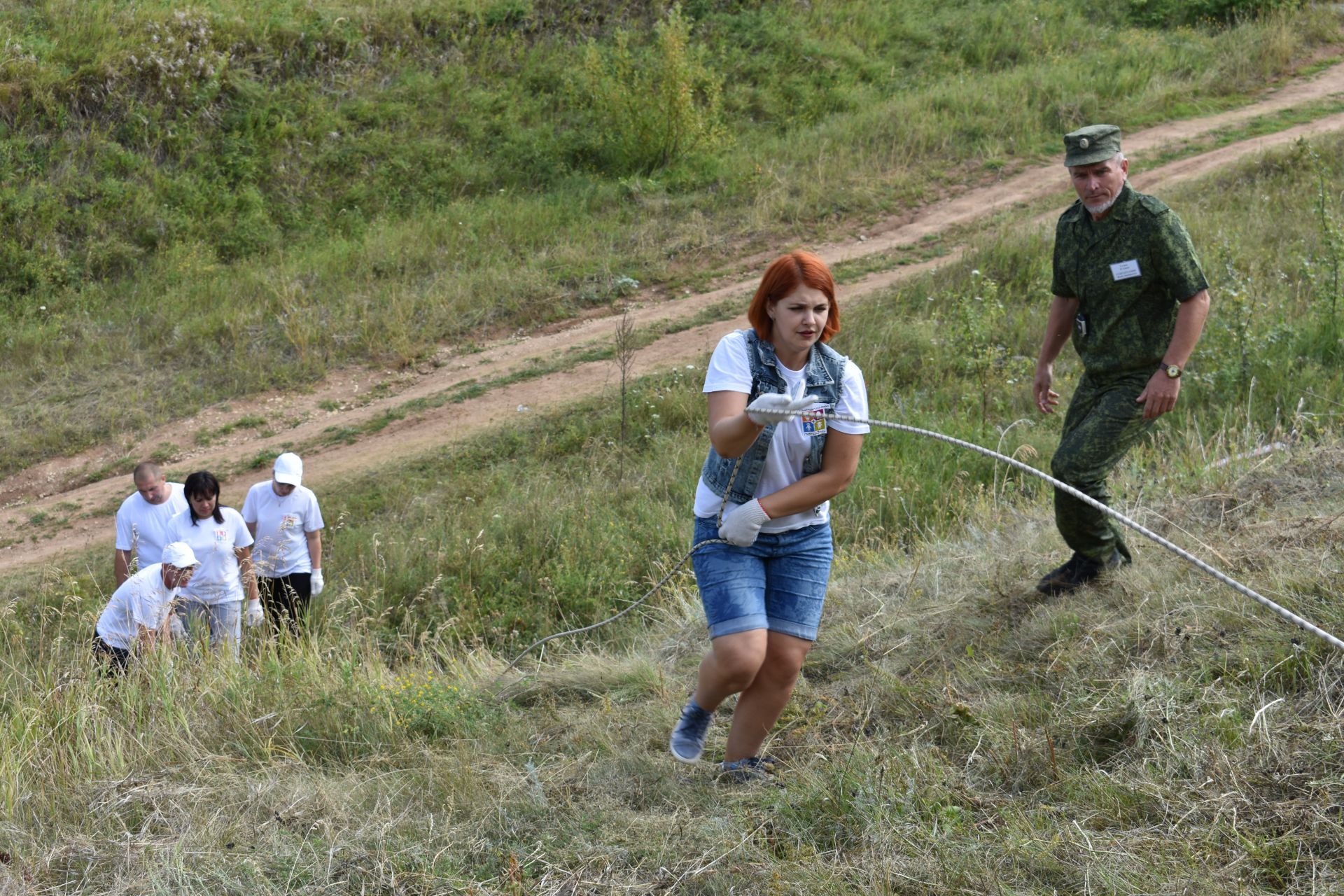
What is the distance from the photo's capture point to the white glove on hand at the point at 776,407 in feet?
10.4

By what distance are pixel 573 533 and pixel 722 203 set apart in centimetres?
760

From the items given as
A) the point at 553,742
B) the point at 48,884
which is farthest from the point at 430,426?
the point at 48,884

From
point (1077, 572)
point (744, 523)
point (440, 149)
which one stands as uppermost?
point (440, 149)

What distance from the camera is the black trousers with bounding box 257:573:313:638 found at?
23.3 ft

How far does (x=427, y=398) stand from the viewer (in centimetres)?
1098

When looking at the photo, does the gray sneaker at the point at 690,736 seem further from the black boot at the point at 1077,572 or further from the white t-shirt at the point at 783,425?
the black boot at the point at 1077,572

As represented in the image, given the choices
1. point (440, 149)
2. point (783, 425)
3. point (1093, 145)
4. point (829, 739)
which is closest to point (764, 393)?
point (783, 425)

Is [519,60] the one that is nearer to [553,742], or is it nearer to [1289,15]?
[1289,15]

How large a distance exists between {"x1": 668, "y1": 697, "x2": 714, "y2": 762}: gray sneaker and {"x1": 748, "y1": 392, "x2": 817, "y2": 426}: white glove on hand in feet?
3.54

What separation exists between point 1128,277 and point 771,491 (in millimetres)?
1681

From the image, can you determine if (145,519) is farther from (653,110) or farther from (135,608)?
(653,110)

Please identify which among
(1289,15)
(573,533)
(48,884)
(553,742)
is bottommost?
(573,533)

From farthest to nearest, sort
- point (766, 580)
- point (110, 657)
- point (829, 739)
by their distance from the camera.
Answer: point (110, 657) → point (829, 739) → point (766, 580)

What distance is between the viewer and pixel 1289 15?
18266 millimetres
